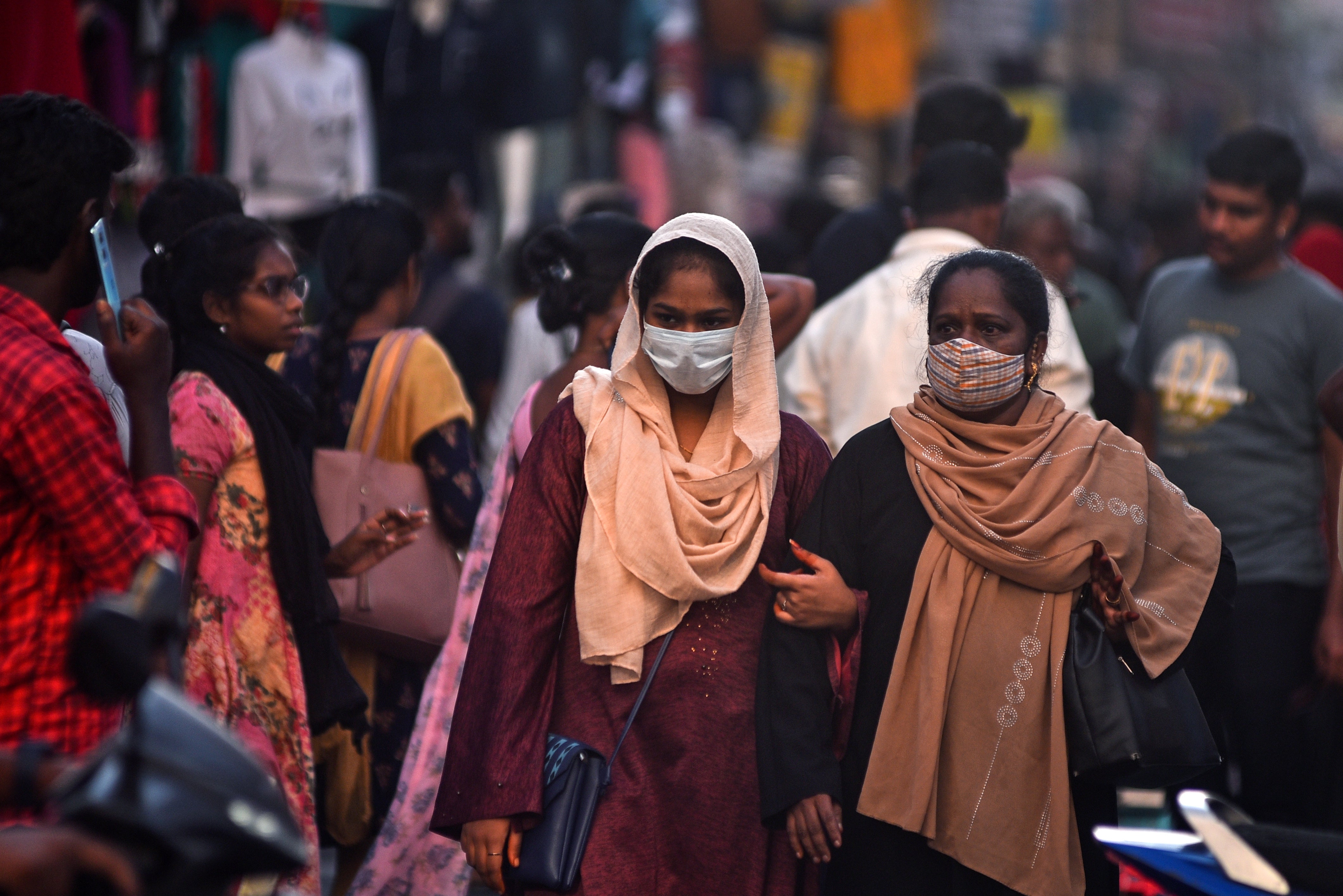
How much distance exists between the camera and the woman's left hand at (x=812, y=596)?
279 centimetres

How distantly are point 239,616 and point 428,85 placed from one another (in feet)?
16.4

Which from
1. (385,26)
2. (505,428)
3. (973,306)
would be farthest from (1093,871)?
(385,26)

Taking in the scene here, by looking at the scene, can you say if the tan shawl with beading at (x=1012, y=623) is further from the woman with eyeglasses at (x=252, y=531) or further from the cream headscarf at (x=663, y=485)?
the woman with eyeglasses at (x=252, y=531)

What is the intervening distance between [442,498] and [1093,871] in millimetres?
1967

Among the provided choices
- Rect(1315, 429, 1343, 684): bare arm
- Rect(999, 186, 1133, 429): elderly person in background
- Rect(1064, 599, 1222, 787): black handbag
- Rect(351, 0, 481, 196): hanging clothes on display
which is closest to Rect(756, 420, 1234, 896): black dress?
Rect(1064, 599, 1222, 787): black handbag

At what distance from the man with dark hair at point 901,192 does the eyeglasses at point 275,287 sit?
203 cm

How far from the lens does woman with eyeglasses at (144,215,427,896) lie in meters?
3.25

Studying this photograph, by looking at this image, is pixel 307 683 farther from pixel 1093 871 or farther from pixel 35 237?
pixel 1093 871

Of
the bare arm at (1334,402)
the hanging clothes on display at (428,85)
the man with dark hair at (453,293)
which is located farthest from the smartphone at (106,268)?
the hanging clothes on display at (428,85)

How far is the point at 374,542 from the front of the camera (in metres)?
3.61

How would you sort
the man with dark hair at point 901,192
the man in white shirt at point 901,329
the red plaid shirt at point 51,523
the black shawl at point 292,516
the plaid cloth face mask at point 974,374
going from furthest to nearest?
1. the man with dark hair at point 901,192
2. the man in white shirt at point 901,329
3. the black shawl at point 292,516
4. the plaid cloth face mask at point 974,374
5. the red plaid shirt at point 51,523

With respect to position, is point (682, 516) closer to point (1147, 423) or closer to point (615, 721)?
point (615, 721)

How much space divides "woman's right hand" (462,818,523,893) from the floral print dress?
62 centimetres

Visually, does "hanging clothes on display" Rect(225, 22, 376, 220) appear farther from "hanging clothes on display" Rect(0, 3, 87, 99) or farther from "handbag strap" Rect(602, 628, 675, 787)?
"handbag strap" Rect(602, 628, 675, 787)
